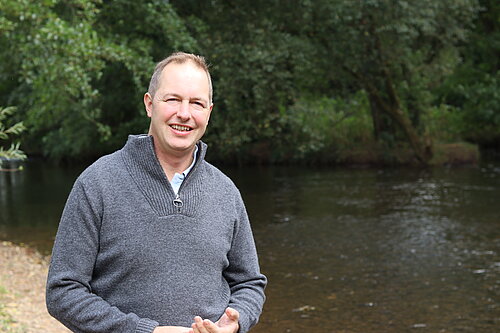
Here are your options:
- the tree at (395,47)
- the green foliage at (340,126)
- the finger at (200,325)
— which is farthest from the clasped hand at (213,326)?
the green foliage at (340,126)

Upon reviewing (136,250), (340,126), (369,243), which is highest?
(136,250)

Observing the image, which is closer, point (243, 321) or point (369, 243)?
point (243, 321)

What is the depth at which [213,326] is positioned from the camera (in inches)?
85.0

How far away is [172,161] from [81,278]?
46cm

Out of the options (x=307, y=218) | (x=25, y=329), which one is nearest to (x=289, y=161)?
(x=307, y=218)

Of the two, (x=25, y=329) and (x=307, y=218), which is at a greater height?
(x=25, y=329)

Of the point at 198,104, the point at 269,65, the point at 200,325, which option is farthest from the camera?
the point at 269,65

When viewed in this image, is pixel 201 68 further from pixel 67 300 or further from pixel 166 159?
pixel 67 300

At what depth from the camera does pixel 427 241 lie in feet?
38.4

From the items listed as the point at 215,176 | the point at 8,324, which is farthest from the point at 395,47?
the point at 215,176

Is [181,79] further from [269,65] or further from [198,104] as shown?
[269,65]

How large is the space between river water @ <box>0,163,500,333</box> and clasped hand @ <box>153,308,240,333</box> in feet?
17.1

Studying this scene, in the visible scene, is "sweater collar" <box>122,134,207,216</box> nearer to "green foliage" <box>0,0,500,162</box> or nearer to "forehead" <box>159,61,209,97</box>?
"forehead" <box>159,61,209,97</box>

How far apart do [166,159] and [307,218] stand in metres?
12.1
